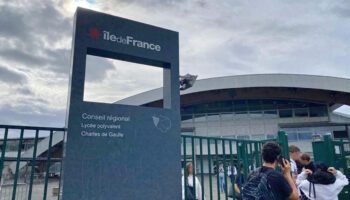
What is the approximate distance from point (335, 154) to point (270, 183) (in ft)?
15.2

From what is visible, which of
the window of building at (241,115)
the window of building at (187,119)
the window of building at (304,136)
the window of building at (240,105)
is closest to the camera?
the window of building at (304,136)

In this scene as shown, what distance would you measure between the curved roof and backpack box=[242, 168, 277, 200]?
→ 23004 mm

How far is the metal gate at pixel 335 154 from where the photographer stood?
6.15m

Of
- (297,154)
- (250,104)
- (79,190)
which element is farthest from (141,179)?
(250,104)

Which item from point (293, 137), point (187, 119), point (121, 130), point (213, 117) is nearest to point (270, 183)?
point (121, 130)

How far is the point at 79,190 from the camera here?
8.96 ft

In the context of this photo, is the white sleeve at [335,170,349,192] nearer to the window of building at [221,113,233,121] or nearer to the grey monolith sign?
the grey monolith sign

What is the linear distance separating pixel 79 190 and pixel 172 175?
45.1 inches

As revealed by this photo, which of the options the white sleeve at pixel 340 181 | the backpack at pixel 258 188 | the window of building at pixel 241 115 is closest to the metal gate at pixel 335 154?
the white sleeve at pixel 340 181

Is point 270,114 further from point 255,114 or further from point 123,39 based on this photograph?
point 123,39

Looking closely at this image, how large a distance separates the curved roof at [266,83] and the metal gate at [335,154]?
18.9 meters

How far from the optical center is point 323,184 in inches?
179

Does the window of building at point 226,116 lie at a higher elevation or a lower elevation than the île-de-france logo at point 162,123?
higher

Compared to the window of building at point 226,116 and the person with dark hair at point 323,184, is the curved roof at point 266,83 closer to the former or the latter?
the window of building at point 226,116
